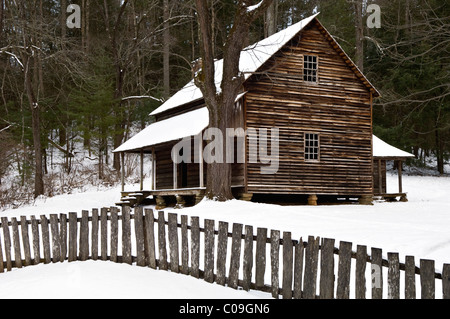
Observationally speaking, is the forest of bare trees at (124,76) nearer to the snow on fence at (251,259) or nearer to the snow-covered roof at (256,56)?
the snow-covered roof at (256,56)

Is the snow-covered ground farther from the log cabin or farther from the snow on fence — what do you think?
the log cabin

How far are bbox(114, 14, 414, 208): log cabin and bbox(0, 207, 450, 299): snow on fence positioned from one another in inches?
376

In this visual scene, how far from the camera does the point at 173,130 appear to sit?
22047 mm

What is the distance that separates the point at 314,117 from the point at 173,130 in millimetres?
6466

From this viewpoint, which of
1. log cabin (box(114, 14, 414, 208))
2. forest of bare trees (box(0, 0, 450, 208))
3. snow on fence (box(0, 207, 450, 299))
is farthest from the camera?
forest of bare trees (box(0, 0, 450, 208))

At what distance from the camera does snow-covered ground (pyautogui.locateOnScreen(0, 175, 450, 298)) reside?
8.75 meters

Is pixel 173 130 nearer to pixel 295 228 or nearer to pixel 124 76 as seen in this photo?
pixel 295 228

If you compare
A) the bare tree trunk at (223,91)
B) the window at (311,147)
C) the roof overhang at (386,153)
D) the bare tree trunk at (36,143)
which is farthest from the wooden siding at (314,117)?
the bare tree trunk at (36,143)

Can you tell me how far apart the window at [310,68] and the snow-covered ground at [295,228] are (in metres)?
6.71

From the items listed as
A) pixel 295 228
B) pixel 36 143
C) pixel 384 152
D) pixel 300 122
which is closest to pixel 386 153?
pixel 384 152

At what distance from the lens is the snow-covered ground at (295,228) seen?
875 centimetres

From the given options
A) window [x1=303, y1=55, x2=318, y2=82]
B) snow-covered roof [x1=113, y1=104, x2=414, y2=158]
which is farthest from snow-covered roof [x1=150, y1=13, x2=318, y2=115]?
window [x1=303, y1=55, x2=318, y2=82]
